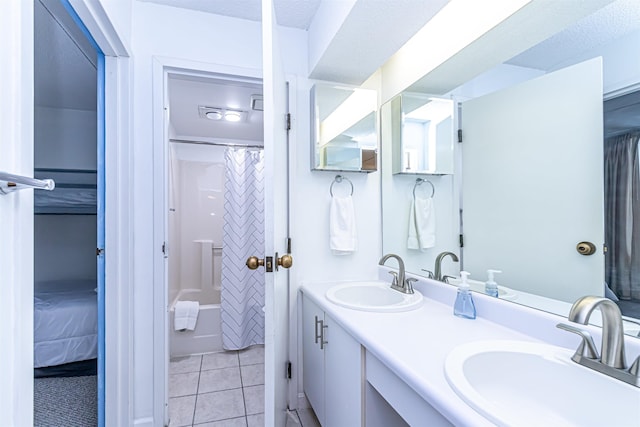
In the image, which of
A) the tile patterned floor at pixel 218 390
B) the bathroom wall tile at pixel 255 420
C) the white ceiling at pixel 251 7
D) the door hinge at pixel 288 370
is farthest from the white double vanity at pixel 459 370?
the white ceiling at pixel 251 7

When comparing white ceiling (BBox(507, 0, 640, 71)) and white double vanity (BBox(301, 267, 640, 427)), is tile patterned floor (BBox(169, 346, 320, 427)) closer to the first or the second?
white double vanity (BBox(301, 267, 640, 427))

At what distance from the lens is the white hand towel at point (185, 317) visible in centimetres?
234

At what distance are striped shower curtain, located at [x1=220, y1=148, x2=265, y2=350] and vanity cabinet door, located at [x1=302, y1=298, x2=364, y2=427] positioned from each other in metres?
0.98

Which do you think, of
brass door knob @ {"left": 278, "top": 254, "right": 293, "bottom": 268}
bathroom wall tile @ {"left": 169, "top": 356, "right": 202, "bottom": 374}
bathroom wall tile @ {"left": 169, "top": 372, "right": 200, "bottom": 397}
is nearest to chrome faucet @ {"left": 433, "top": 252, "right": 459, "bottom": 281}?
brass door knob @ {"left": 278, "top": 254, "right": 293, "bottom": 268}

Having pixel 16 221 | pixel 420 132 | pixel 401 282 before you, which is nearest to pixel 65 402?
pixel 16 221

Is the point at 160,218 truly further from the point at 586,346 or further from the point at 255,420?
the point at 586,346

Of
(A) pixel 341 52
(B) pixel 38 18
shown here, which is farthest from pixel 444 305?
(B) pixel 38 18

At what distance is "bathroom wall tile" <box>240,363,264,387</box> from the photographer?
1992mm

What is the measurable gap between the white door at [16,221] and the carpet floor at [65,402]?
1198 millimetres

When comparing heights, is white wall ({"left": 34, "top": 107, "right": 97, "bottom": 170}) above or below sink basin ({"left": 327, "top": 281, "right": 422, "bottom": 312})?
above

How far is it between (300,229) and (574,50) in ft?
4.55

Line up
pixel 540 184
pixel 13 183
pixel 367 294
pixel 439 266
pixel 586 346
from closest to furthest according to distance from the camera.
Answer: pixel 13 183 < pixel 586 346 < pixel 540 184 < pixel 439 266 < pixel 367 294

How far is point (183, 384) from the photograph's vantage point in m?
1.96

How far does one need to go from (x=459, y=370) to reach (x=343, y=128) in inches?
56.5
